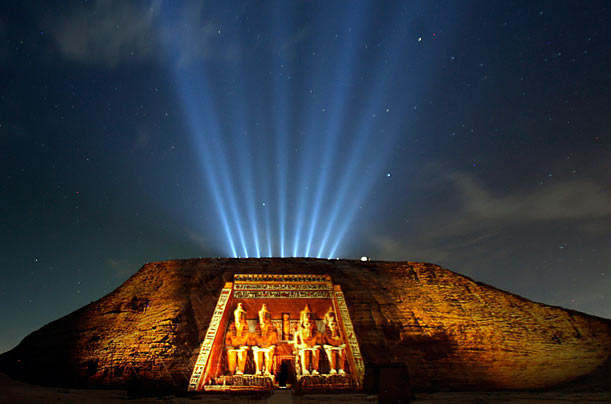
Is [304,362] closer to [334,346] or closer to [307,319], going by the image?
[334,346]

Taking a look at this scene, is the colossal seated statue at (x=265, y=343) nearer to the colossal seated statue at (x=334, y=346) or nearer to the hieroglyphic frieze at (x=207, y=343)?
the hieroglyphic frieze at (x=207, y=343)

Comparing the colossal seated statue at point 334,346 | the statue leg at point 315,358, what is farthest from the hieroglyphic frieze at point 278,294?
the statue leg at point 315,358

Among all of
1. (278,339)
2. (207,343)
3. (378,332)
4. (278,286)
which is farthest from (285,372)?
(207,343)

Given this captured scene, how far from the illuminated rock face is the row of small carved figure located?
0.49 metres

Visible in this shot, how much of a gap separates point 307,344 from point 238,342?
2193 mm

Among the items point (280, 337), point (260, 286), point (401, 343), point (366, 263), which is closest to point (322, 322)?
point (280, 337)

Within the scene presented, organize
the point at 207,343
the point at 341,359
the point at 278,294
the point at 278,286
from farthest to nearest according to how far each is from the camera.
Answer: the point at 278,286 → the point at 278,294 → the point at 341,359 → the point at 207,343

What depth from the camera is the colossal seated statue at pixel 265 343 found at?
35.1ft

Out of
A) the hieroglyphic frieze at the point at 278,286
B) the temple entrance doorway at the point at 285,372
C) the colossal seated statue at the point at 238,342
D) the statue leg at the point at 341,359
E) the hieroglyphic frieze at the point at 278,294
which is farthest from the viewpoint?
the hieroglyphic frieze at the point at 278,286

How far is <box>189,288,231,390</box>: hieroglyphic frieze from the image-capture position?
9.68 metres

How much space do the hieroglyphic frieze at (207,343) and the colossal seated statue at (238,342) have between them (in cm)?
51

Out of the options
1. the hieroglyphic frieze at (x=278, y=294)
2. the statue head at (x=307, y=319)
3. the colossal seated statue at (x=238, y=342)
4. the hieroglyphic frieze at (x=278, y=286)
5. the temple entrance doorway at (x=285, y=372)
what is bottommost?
the temple entrance doorway at (x=285, y=372)

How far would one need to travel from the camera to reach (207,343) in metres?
10.6

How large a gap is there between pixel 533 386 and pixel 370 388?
7.94m
